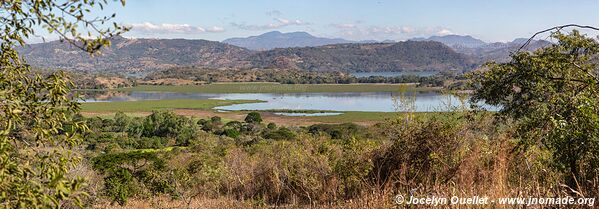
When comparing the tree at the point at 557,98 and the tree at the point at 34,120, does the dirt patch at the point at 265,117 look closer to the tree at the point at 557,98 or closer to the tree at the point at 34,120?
the tree at the point at 557,98

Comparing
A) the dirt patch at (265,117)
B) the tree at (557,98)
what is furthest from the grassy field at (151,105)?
the tree at (557,98)

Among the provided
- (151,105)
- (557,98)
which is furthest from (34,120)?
(151,105)

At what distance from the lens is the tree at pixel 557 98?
5055 millimetres

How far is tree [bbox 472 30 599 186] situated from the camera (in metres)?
5.05

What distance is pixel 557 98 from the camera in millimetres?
6477

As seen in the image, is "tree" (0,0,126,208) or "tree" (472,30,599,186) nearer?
"tree" (0,0,126,208)

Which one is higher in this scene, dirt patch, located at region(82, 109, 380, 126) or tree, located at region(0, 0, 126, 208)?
tree, located at region(0, 0, 126, 208)

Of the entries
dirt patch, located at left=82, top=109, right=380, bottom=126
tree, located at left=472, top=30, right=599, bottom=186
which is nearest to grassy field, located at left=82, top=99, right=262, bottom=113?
dirt patch, located at left=82, top=109, right=380, bottom=126

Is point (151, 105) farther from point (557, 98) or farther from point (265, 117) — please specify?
point (557, 98)

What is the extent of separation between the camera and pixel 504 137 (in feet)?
21.9

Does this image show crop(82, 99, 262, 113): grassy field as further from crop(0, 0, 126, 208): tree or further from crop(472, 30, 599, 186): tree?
crop(0, 0, 126, 208): tree

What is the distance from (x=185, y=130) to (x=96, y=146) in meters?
12.4

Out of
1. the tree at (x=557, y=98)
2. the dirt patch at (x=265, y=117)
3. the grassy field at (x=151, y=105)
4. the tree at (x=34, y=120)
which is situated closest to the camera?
the tree at (x=34, y=120)

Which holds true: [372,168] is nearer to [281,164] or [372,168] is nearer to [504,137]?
[504,137]
